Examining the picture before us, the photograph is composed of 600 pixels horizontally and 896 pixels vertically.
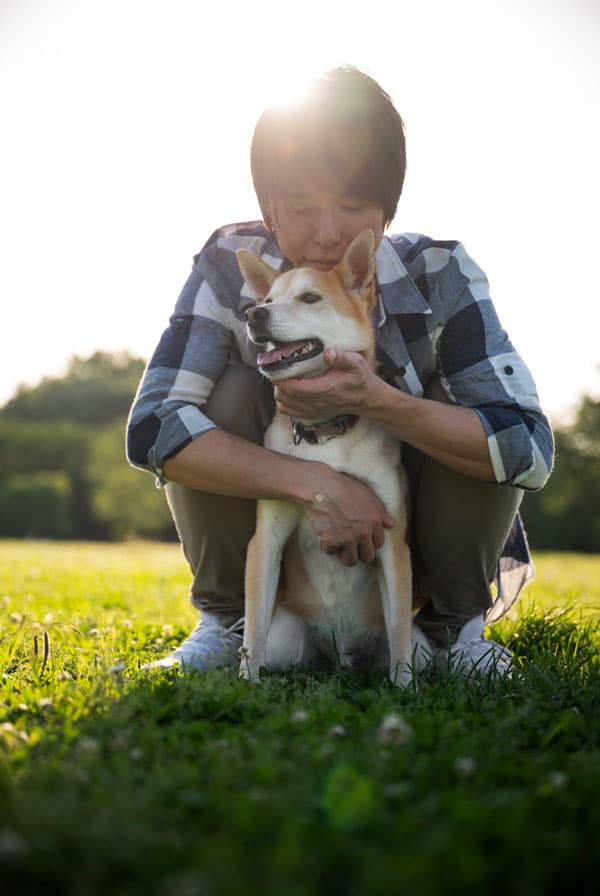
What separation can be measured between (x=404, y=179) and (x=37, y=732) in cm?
217

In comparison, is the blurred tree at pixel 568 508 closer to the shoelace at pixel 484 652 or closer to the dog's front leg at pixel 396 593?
the shoelace at pixel 484 652

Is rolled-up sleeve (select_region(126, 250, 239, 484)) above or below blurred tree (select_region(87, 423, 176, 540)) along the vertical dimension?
above

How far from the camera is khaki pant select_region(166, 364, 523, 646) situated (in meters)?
2.74

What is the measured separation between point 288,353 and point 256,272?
405 millimetres

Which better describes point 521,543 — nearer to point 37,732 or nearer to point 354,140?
point 354,140

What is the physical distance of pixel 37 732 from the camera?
1641mm

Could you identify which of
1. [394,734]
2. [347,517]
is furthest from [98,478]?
[394,734]

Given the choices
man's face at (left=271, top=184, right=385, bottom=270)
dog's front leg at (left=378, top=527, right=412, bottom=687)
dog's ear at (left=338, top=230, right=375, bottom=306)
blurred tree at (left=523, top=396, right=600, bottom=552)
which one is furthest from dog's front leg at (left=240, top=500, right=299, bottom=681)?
blurred tree at (left=523, top=396, right=600, bottom=552)

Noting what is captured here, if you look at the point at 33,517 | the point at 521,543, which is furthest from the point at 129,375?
the point at 521,543

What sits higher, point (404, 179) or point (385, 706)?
point (404, 179)

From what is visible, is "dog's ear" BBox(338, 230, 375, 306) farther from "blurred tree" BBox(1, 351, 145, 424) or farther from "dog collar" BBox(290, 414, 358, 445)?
"blurred tree" BBox(1, 351, 145, 424)

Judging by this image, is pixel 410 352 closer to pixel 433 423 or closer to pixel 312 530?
pixel 433 423

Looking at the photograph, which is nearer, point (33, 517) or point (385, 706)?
point (385, 706)

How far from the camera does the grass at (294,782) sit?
108cm
